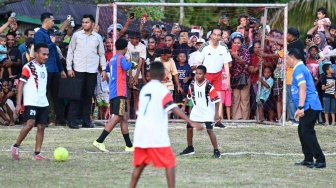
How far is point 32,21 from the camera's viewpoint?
1198 inches

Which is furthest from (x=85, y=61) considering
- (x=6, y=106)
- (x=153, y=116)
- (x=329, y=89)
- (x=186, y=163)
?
(x=153, y=116)

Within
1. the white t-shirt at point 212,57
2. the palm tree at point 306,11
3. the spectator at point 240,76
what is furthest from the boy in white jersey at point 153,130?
the palm tree at point 306,11

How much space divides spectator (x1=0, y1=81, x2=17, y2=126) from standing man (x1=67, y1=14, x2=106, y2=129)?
135 centimetres

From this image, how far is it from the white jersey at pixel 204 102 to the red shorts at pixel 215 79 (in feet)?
11.6

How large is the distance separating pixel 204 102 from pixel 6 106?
612cm

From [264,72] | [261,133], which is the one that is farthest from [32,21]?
[261,133]

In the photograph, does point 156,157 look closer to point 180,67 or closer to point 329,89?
point 180,67

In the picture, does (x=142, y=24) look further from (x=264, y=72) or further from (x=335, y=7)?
(x=335, y=7)

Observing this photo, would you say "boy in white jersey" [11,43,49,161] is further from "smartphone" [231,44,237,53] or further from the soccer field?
"smartphone" [231,44,237,53]

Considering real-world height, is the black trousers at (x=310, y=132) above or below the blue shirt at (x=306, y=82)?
below

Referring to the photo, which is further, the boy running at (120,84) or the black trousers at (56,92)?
the black trousers at (56,92)

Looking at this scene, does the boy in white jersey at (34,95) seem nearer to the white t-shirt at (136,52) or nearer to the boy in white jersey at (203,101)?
the boy in white jersey at (203,101)

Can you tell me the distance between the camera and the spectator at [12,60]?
1880 cm

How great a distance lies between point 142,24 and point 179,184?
10.6 m
